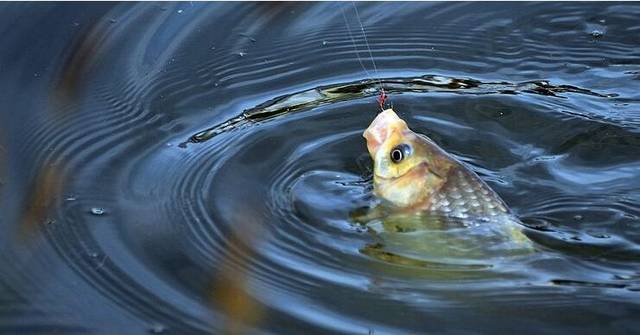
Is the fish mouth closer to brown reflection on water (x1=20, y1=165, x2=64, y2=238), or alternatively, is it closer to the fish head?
the fish head

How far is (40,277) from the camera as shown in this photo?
305 cm

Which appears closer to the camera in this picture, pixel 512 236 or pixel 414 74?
pixel 512 236

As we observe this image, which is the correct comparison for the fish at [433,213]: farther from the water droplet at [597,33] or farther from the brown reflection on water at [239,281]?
the water droplet at [597,33]

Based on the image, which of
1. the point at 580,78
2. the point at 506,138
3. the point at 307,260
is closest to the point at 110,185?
the point at 307,260

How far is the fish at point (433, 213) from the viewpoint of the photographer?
3.11 m

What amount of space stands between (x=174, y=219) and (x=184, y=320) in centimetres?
53

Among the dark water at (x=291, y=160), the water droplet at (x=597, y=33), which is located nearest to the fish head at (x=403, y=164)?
the dark water at (x=291, y=160)

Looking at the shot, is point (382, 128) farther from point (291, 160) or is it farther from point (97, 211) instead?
point (97, 211)

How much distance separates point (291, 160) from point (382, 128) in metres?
0.47

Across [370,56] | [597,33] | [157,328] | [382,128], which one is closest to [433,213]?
[382,128]

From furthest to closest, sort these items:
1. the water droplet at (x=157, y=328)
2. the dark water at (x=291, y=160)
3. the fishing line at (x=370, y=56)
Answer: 1. the fishing line at (x=370, y=56)
2. the dark water at (x=291, y=160)
3. the water droplet at (x=157, y=328)

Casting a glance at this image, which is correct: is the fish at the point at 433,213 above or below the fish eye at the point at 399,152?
below

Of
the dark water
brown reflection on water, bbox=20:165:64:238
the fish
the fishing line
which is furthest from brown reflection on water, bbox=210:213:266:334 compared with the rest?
the fishing line

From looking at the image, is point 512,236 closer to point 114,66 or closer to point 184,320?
point 184,320
